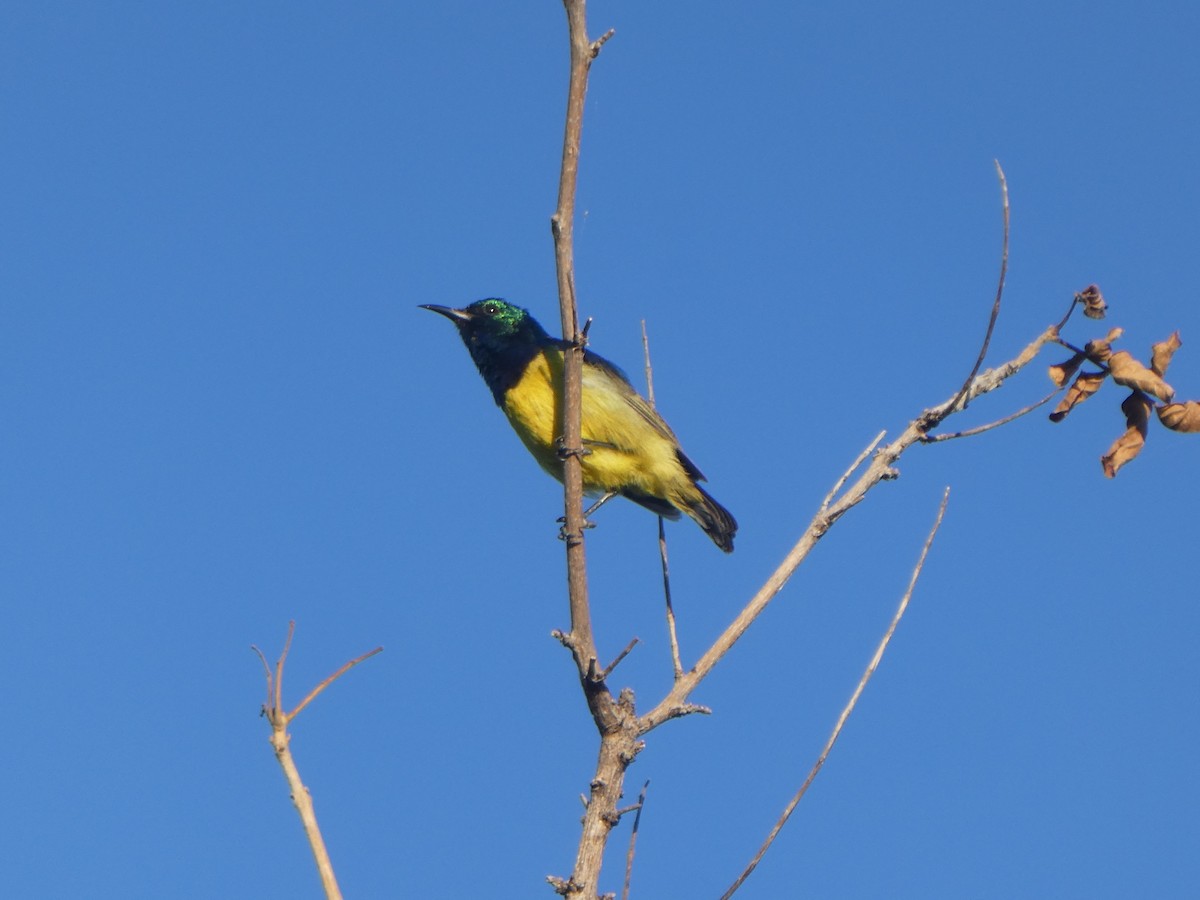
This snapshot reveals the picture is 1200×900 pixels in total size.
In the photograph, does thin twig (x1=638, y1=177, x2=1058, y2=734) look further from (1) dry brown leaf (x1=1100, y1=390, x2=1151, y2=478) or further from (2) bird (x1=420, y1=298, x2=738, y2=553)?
(2) bird (x1=420, y1=298, x2=738, y2=553)

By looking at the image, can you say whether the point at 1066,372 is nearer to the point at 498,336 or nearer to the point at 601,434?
the point at 601,434

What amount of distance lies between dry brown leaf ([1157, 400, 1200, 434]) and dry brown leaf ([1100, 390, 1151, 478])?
0.06 m

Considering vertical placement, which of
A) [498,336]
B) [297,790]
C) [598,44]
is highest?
[498,336]

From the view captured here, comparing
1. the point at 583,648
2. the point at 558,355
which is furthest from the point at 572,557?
the point at 558,355

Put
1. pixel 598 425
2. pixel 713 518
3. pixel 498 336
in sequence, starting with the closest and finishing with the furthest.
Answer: pixel 598 425, pixel 713 518, pixel 498 336

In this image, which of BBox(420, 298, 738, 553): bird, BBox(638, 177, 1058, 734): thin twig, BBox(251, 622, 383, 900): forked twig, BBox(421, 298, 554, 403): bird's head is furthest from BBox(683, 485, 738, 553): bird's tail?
BBox(251, 622, 383, 900): forked twig

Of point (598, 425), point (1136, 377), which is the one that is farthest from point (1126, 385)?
point (598, 425)

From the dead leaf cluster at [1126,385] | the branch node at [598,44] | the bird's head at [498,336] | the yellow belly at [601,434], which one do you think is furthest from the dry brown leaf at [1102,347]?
the bird's head at [498,336]

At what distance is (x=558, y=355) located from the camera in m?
7.09

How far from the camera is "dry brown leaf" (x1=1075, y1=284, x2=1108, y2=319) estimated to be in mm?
3324

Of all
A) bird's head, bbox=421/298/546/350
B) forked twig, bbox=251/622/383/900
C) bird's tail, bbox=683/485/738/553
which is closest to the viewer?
forked twig, bbox=251/622/383/900

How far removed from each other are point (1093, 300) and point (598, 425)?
152 inches

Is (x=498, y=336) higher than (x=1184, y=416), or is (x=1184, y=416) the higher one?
(x=498, y=336)

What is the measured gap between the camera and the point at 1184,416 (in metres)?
3.27
